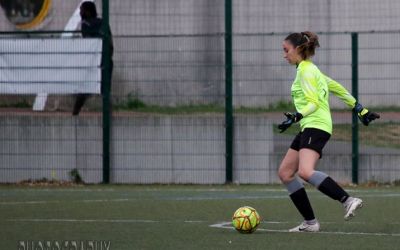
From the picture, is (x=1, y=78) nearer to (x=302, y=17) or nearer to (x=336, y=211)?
(x=302, y=17)

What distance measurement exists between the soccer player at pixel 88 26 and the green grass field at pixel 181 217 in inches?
59.6

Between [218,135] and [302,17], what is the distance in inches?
135

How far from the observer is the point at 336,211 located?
46.8 feet

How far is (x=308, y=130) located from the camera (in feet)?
38.4

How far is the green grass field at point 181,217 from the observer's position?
35.8 feet

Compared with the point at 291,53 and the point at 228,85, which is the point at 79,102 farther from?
the point at 291,53

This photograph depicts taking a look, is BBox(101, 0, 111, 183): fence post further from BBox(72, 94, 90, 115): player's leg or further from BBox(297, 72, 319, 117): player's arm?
BBox(297, 72, 319, 117): player's arm

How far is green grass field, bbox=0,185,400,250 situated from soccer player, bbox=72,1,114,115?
1.51 m

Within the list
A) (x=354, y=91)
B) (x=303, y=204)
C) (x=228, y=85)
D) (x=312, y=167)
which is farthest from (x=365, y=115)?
(x=228, y=85)

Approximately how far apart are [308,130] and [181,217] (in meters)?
2.47

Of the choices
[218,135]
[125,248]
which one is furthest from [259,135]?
[125,248]

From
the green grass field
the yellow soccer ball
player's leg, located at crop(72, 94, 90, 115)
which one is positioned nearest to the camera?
the green grass field

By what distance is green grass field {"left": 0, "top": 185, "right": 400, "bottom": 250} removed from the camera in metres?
10.9

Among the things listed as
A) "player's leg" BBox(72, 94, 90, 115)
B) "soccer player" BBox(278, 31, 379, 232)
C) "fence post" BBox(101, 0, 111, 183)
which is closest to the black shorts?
"soccer player" BBox(278, 31, 379, 232)
